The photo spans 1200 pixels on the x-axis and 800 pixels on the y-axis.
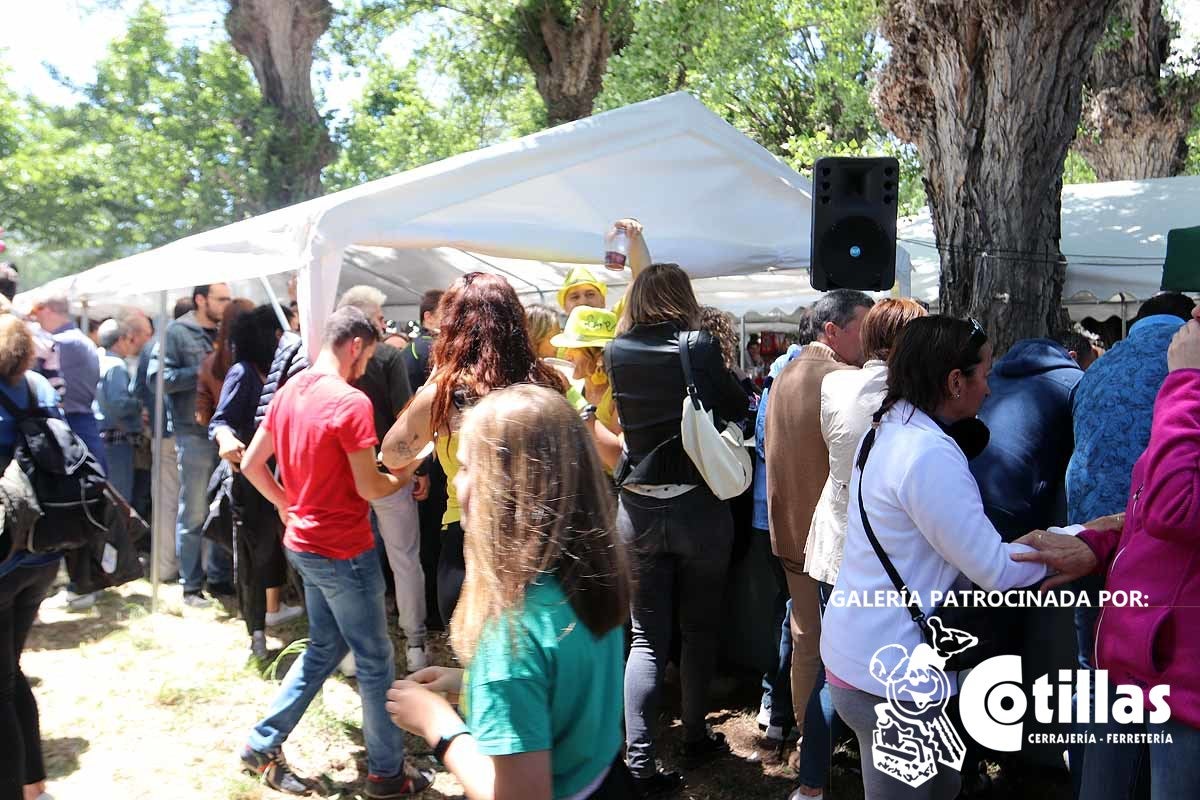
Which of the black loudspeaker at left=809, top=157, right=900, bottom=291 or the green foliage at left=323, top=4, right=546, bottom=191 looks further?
the green foliage at left=323, top=4, right=546, bottom=191

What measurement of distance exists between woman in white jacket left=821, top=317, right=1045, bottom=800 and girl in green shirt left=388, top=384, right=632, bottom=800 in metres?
0.77

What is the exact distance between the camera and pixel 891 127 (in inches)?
284

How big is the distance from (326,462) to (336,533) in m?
0.25

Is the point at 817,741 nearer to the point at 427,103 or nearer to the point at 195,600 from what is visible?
the point at 195,600

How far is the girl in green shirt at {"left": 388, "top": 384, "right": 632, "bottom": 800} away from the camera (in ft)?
4.55

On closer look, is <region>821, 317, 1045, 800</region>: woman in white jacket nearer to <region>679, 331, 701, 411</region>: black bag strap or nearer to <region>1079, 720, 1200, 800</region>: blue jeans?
<region>1079, 720, 1200, 800</region>: blue jeans

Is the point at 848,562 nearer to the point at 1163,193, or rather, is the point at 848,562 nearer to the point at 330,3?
the point at 1163,193

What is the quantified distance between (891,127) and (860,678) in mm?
5934

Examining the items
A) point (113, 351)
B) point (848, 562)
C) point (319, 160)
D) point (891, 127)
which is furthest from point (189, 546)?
point (319, 160)

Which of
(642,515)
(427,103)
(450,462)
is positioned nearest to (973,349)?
(642,515)

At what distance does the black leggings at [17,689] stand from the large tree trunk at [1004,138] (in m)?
4.88

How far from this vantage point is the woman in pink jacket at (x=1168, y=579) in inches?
69.6

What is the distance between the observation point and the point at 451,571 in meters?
3.16

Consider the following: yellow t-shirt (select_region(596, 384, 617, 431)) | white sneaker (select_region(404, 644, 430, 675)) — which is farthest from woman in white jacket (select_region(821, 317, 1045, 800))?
white sneaker (select_region(404, 644, 430, 675))
